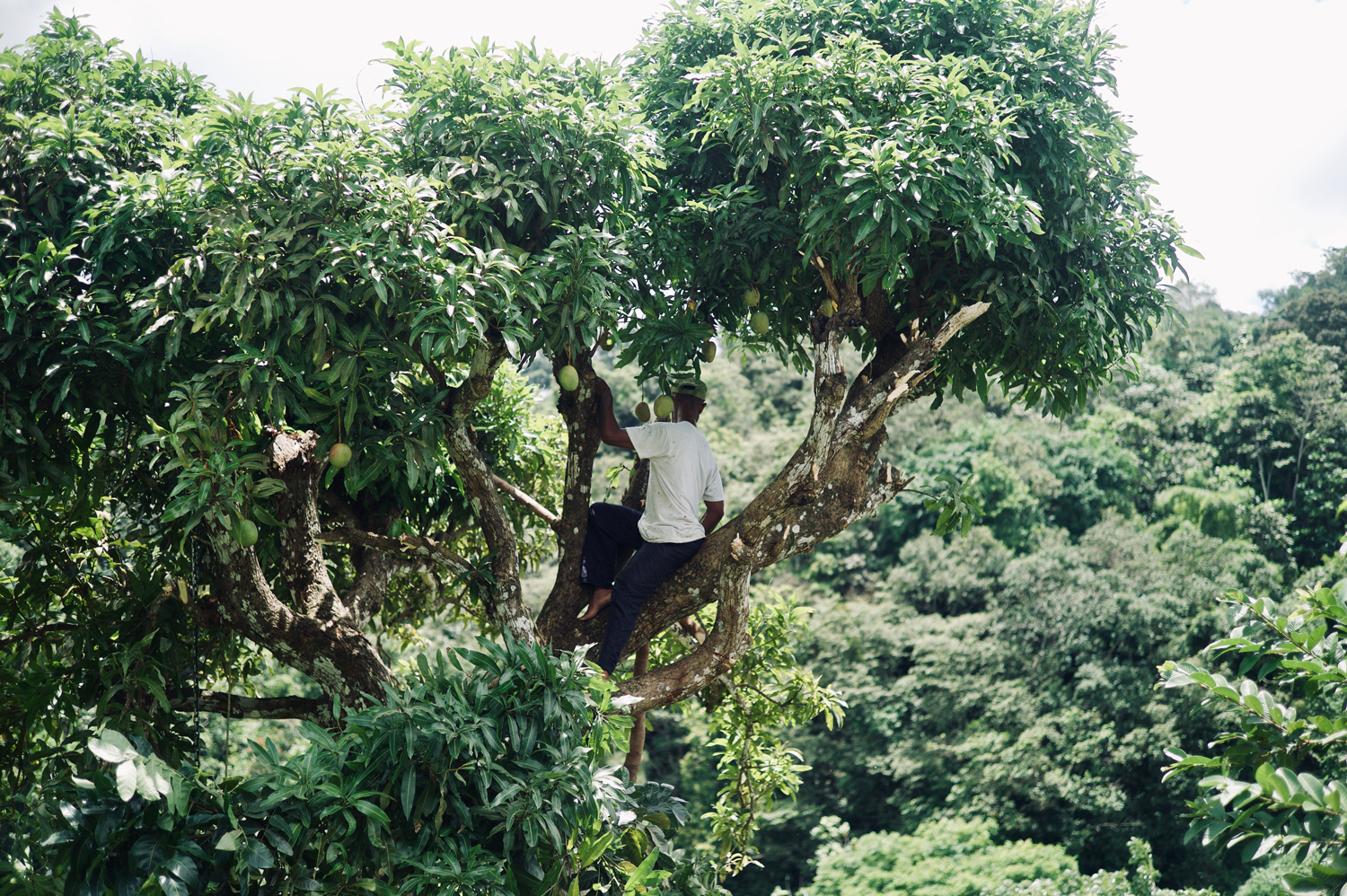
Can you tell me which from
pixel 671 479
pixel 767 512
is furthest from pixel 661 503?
pixel 767 512

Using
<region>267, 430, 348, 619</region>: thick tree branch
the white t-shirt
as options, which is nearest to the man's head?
the white t-shirt

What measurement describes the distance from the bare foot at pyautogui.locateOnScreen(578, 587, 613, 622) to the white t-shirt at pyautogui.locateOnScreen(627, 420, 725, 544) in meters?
0.40

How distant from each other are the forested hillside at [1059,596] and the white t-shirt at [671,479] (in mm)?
10024

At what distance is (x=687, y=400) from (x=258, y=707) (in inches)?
94.5

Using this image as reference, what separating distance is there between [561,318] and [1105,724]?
1385 centimetres

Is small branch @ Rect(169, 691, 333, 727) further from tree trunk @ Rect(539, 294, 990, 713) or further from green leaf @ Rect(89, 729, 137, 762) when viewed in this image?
green leaf @ Rect(89, 729, 137, 762)

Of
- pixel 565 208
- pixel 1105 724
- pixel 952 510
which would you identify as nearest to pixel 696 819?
pixel 1105 724

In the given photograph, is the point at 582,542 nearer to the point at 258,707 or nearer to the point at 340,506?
the point at 340,506

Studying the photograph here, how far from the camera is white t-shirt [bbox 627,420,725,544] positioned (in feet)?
13.3

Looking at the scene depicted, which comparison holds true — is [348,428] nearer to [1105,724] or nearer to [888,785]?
[1105,724]

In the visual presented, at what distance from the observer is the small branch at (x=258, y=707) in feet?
14.1

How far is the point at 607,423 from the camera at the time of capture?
4211 millimetres

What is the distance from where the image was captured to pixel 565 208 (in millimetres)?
3930

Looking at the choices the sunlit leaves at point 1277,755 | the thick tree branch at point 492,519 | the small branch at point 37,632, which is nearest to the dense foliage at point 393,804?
the thick tree branch at point 492,519
